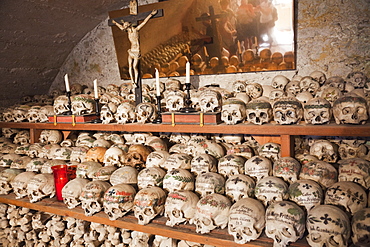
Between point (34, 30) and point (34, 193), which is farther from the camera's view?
point (34, 30)

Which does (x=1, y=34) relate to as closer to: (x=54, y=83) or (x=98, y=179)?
(x=54, y=83)

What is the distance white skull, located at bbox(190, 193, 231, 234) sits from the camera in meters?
1.89

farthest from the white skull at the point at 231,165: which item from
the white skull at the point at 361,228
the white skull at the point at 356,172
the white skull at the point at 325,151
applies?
the white skull at the point at 361,228

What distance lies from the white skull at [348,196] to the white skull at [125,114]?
5.71ft

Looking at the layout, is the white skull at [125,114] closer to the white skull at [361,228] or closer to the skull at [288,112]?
the skull at [288,112]

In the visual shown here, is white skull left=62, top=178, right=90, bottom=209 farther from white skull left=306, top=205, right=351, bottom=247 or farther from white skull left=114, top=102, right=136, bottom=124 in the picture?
white skull left=306, top=205, right=351, bottom=247

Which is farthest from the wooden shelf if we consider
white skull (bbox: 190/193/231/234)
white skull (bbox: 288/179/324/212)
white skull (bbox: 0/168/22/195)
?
white skull (bbox: 0/168/22/195)

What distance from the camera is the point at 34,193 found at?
103 inches

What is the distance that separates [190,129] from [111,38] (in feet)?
8.94

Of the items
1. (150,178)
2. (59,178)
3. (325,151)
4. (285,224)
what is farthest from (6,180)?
(325,151)

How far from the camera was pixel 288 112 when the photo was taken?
2.04 meters

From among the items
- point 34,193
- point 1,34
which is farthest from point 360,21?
point 1,34

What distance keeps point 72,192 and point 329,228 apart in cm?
196

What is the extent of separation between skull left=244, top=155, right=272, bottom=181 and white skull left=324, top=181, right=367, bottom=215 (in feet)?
1.50
